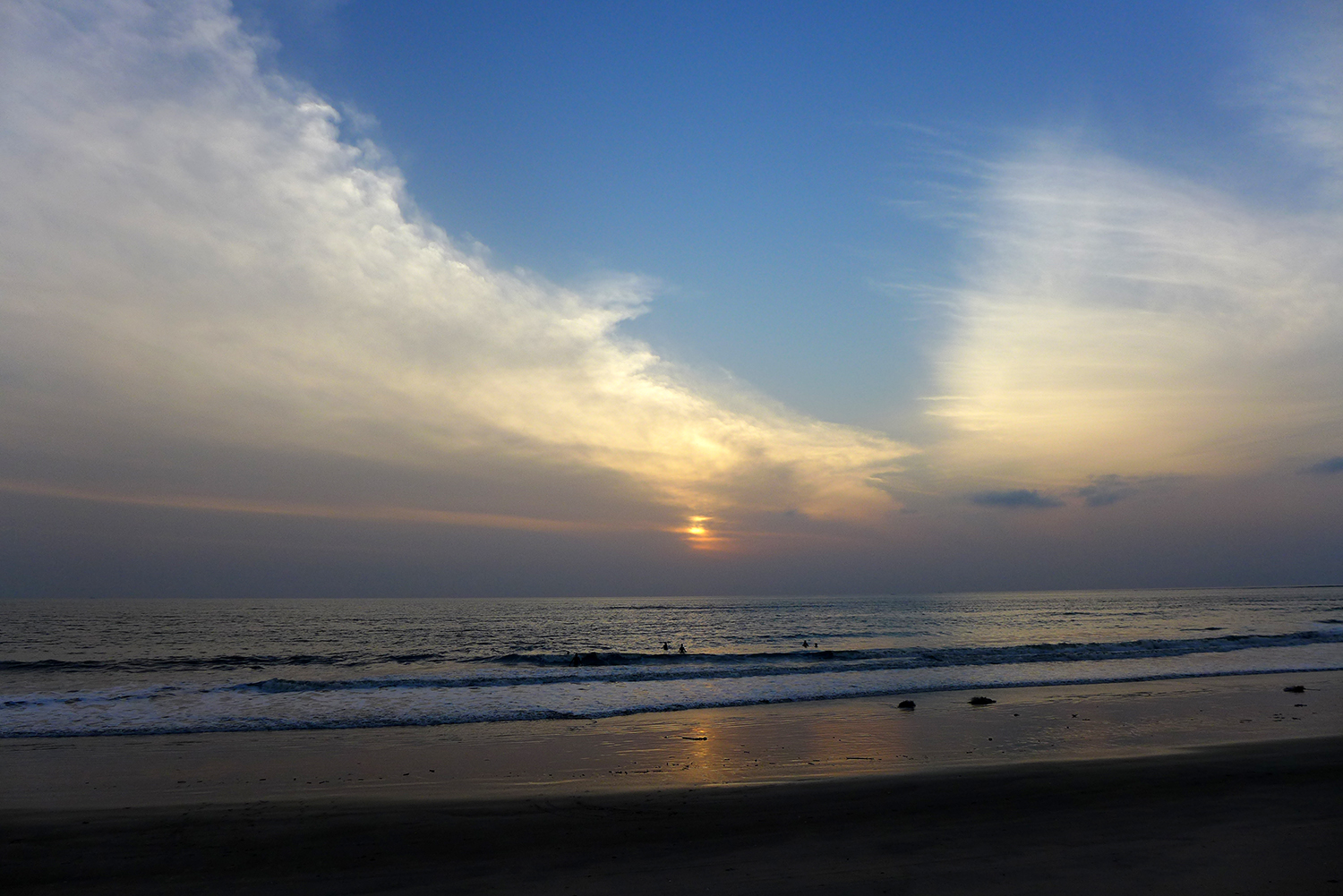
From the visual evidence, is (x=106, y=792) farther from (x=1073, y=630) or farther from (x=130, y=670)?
(x=1073, y=630)

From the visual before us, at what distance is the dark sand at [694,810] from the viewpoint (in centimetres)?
851

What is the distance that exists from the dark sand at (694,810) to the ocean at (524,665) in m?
4.45

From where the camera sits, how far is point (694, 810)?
11.0m

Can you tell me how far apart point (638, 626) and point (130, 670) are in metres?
51.4

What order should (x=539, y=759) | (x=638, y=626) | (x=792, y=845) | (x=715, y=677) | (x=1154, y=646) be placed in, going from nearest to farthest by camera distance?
1. (x=792, y=845)
2. (x=539, y=759)
3. (x=715, y=677)
4. (x=1154, y=646)
5. (x=638, y=626)

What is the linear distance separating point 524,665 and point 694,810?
2985 centimetres

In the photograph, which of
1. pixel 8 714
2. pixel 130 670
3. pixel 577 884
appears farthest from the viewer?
pixel 130 670

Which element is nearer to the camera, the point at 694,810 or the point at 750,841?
→ the point at 750,841

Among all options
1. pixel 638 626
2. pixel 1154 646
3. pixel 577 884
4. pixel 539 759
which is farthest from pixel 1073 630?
pixel 577 884

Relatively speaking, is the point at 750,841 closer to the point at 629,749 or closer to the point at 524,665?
the point at 629,749

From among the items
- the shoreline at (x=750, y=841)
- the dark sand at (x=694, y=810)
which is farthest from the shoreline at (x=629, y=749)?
the shoreline at (x=750, y=841)

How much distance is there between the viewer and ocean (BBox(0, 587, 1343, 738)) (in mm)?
21859

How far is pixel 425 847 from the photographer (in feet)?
31.3

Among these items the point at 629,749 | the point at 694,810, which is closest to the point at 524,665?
the point at 629,749
